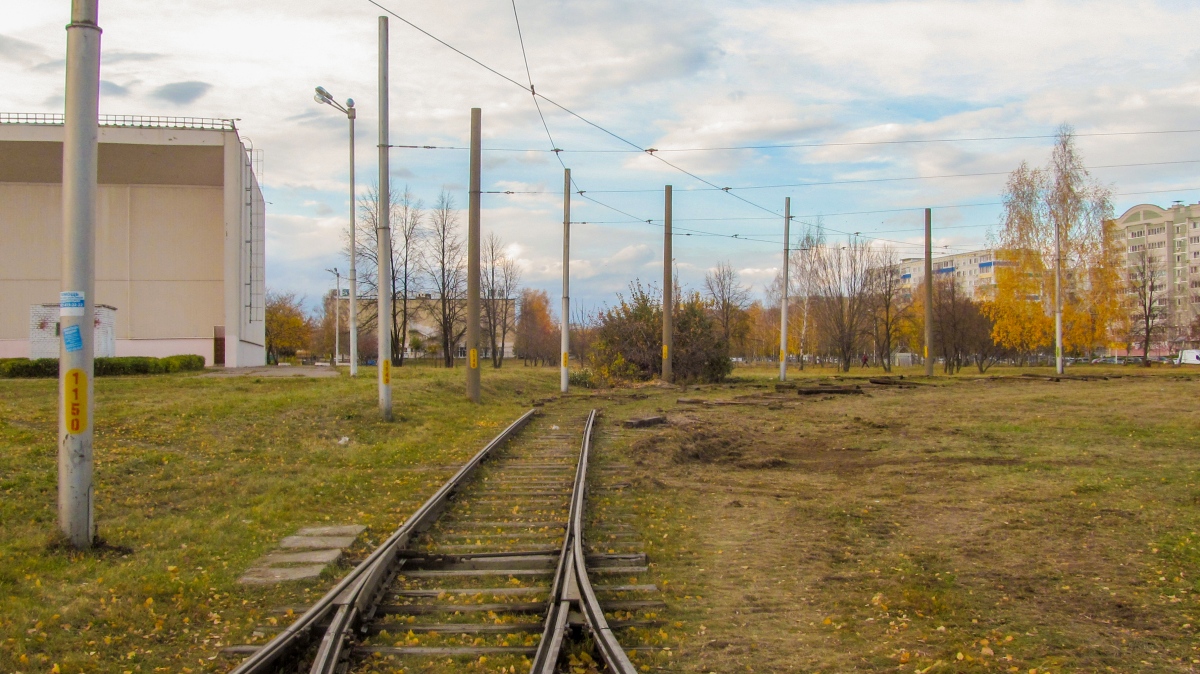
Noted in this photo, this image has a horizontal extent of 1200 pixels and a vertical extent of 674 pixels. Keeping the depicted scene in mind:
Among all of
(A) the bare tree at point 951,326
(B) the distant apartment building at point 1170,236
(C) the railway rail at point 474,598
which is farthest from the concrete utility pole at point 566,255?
(B) the distant apartment building at point 1170,236

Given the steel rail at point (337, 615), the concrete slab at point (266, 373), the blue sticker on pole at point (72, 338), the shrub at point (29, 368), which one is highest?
the blue sticker on pole at point (72, 338)

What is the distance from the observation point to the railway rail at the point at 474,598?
506 centimetres

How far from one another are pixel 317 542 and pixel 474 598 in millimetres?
2795

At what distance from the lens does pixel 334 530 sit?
887 cm

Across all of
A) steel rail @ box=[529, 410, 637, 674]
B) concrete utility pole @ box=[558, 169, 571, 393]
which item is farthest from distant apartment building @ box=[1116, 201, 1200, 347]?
steel rail @ box=[529, 410, 637, 674]

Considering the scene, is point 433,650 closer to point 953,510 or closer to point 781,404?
point 953,510

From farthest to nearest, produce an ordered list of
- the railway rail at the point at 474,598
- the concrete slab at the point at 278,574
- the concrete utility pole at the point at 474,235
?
the concrete utility pole at the point at 474,235, the concrete slab at the point at 278,574, the railway rail at the point at 474,598

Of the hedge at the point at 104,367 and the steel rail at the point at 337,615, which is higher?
the hedge at the point at 104,367

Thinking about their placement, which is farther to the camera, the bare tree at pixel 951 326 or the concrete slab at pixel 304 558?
the bare tree at pixel 951 326

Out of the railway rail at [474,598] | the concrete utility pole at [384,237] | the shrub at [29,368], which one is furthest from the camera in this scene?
the shrub at [29,368]

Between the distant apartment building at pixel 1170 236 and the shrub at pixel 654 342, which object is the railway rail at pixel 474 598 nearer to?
the shrub at pixel 654 342

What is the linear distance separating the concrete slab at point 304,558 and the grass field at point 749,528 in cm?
19

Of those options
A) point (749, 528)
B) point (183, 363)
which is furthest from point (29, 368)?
point (749, 528)

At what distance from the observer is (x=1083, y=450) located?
1369 centimetres
